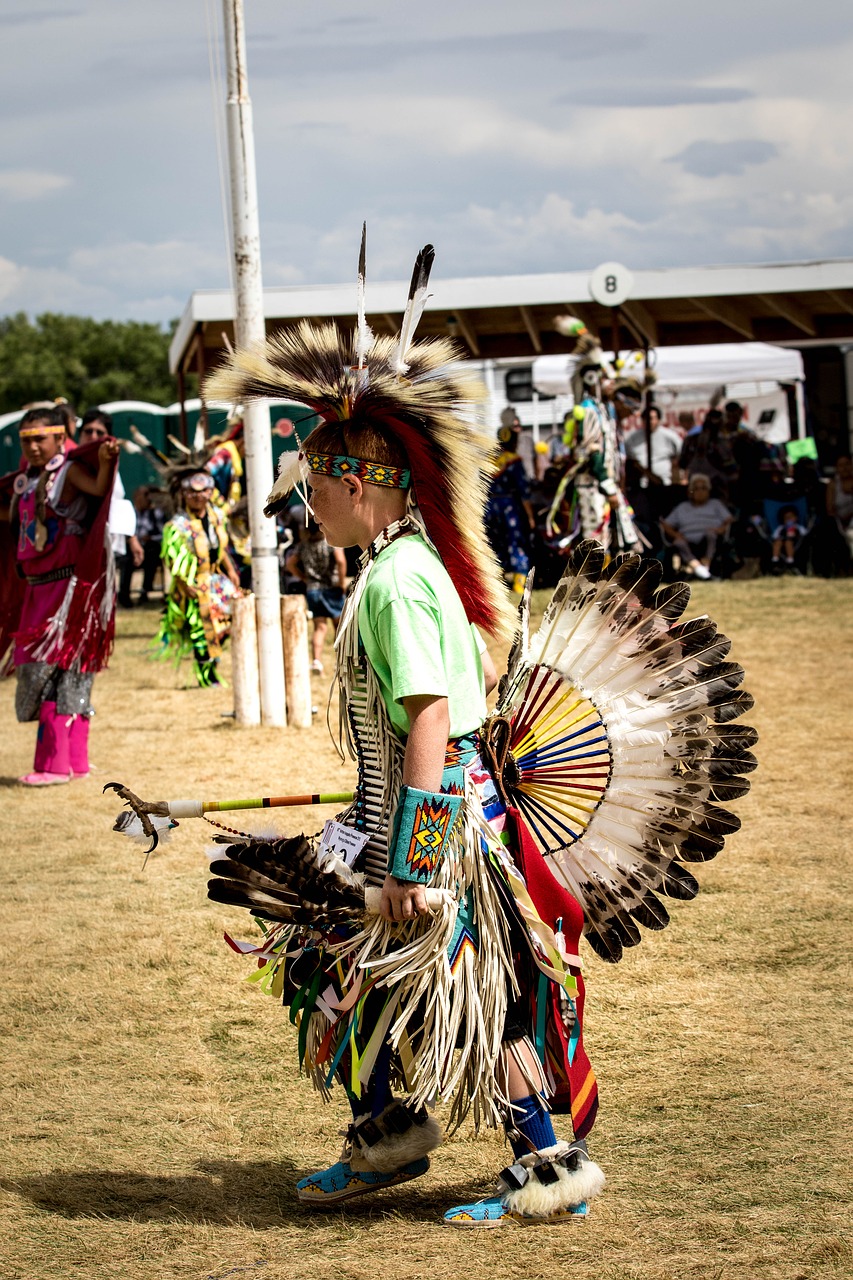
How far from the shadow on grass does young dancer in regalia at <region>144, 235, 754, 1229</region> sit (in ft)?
0.16

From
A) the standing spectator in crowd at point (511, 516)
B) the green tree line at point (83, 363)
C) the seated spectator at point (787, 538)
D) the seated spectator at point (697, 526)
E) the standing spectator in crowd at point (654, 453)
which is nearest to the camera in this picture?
the standing spectator in crowd at point (511, 516)

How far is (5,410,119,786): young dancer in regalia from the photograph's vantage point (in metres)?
5.93

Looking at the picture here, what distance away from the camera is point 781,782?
5676mm

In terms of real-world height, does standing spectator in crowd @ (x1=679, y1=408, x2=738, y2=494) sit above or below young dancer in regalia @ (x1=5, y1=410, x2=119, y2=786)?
above

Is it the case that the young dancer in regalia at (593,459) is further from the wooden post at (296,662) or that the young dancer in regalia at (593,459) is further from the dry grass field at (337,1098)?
the dry grass field at (337,1098)

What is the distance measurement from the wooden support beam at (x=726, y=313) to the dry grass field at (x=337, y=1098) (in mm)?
9887

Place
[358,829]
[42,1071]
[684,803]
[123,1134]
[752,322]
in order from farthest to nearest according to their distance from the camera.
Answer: [752,322], [42,1071], [123,1134], [684,803], [358,829]

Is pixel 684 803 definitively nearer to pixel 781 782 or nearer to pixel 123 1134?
pixel 123 1134

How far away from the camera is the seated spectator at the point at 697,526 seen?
1284 cm

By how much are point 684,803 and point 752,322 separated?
1393cm

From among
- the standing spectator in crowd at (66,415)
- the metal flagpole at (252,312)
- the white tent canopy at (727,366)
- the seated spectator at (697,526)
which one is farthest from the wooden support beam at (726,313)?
the standing spectator in crowd at (66,415)

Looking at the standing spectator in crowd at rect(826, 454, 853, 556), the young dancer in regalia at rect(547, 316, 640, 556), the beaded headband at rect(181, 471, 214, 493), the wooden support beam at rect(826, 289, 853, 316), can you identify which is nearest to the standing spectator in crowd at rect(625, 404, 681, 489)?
the standing spectator in crowd at rect(826, 454, 853, 556)

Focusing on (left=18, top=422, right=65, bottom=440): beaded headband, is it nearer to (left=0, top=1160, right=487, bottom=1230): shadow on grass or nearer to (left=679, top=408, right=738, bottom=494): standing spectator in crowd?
(left=0, top=1160, right=487, bottom=1230): shadow on grass

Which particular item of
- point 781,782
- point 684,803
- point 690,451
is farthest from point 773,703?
point 690,451
